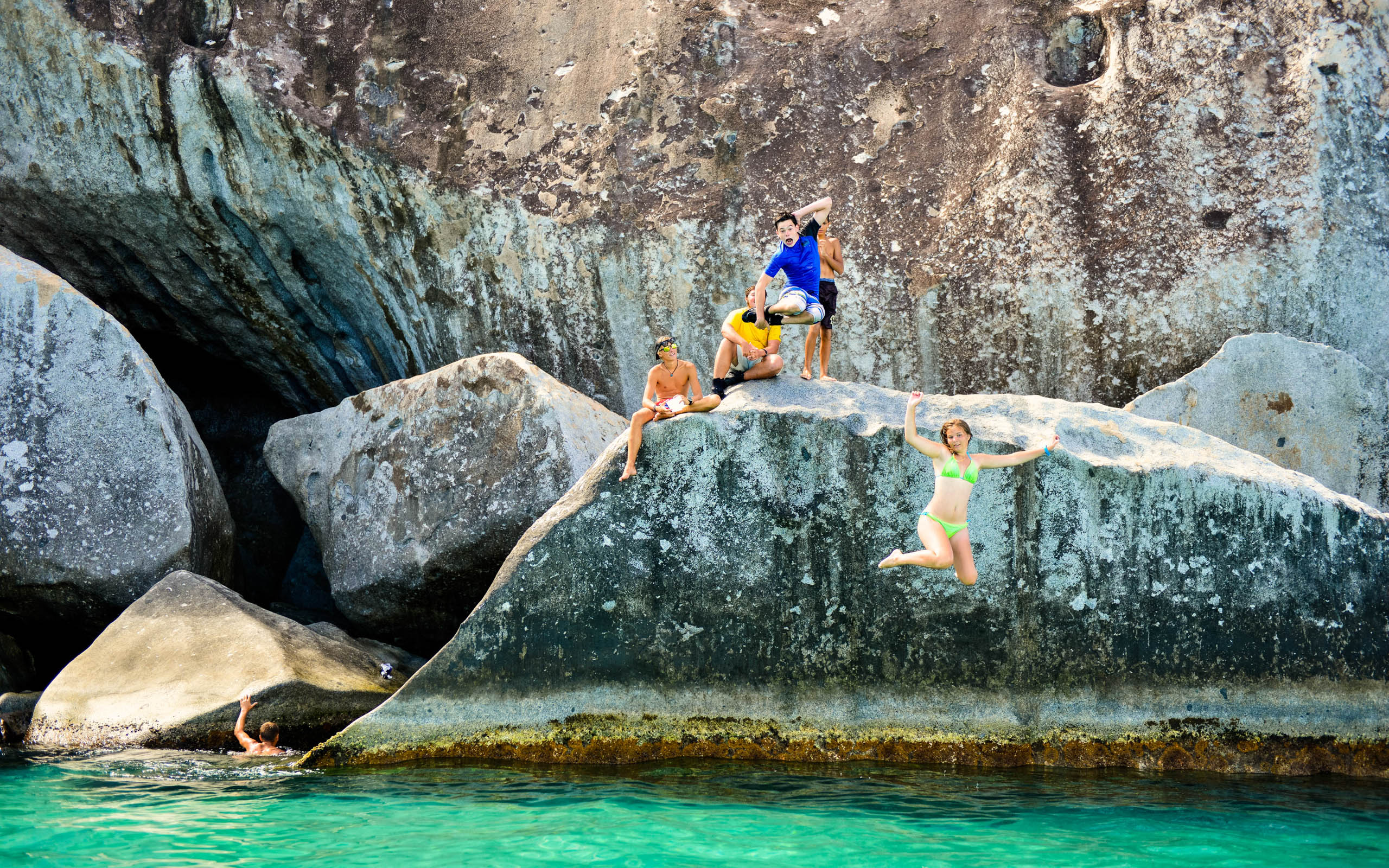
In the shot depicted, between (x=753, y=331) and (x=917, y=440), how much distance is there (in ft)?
4.94

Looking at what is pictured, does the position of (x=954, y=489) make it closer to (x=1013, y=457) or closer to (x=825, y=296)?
(x=1013, y=457)

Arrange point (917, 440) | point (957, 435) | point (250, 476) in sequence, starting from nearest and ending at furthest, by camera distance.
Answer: point (917, 440) → point (957, 435) → point (250, 476)

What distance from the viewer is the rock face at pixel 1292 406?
817cm

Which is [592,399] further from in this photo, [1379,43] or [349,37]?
[1379,43]

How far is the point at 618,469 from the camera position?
6.99 meters

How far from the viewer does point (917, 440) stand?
20.7 ft

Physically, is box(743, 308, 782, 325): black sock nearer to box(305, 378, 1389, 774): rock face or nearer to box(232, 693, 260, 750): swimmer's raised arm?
box(305, 378, 1389, 774): rock face

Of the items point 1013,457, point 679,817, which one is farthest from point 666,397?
point 679,817

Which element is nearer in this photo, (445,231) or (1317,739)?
(1317,739)

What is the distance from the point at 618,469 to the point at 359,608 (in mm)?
3093

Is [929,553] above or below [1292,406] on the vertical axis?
below

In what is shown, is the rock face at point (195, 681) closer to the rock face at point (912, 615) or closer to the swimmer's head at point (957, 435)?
the rock face at point (912, 615)

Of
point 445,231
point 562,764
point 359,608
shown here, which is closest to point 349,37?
point 445,231

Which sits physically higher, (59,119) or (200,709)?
(59,119)
